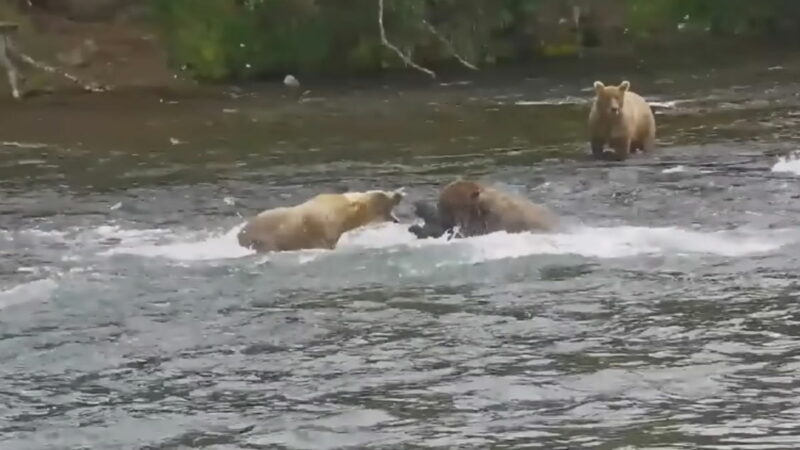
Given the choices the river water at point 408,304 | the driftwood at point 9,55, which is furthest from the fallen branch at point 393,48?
the river water at point 408,304

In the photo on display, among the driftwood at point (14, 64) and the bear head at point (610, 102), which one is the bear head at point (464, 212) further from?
the driftwood at point (14, 64)

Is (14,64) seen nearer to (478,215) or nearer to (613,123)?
(613,123)

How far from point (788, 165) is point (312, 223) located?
5.29 metres

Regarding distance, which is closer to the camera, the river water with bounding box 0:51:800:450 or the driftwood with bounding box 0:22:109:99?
the river water with bounding box 0:51:800:450

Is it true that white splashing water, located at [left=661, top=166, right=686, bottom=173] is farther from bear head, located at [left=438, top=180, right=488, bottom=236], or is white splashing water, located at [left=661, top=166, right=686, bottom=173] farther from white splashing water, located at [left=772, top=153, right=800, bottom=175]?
bear head, located at [left=438, top=180, right=488, bottom=236]

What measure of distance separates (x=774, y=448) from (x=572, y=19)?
23902 mm

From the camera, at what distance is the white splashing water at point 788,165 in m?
14.2

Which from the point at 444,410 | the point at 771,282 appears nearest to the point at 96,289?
the point at 444,410

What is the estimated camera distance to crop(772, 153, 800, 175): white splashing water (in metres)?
14.2

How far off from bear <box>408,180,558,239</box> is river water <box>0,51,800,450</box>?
203 mm

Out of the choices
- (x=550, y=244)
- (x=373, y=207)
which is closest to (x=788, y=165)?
(x=550, y=244)

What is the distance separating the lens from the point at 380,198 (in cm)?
1228

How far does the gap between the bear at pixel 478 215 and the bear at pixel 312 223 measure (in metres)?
0.54

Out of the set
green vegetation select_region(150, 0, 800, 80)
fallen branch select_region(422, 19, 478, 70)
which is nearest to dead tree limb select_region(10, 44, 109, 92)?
green vegetation select_region(150, 0, 800, 80)
